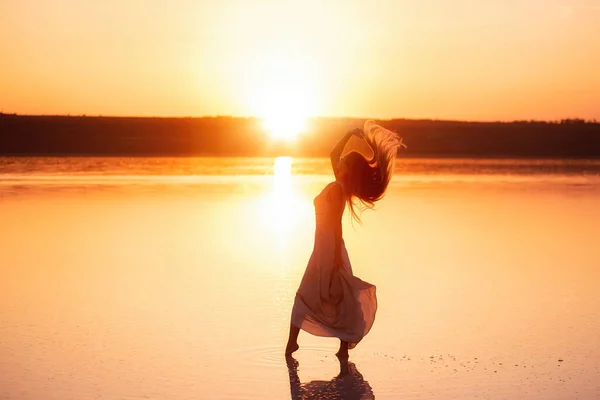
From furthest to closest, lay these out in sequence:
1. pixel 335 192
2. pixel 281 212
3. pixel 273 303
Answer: pixel 281 212, pixel 273 303, pixel 335 192

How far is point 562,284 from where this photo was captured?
12.4 meters

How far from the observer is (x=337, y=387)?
305 inches

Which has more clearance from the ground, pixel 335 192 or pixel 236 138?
pixel 236 138

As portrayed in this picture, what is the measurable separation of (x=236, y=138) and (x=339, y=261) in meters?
105

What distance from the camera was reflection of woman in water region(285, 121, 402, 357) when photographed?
9.02 m

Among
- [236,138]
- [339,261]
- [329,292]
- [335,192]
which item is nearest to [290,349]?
[329,292]

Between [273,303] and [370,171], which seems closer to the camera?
[370,171]

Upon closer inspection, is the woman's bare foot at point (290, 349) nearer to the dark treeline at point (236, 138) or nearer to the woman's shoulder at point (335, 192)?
the woman's shoulder at point (335, 192)

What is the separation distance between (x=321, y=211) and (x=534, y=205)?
16.2 metres

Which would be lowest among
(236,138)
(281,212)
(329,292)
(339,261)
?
(329,292)

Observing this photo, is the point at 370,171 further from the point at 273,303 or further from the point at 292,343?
the point at 273,303

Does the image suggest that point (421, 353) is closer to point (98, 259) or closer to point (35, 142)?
point (98, 259)

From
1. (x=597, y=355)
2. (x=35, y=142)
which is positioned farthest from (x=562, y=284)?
(x=35, y=142)

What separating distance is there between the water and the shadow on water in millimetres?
23
